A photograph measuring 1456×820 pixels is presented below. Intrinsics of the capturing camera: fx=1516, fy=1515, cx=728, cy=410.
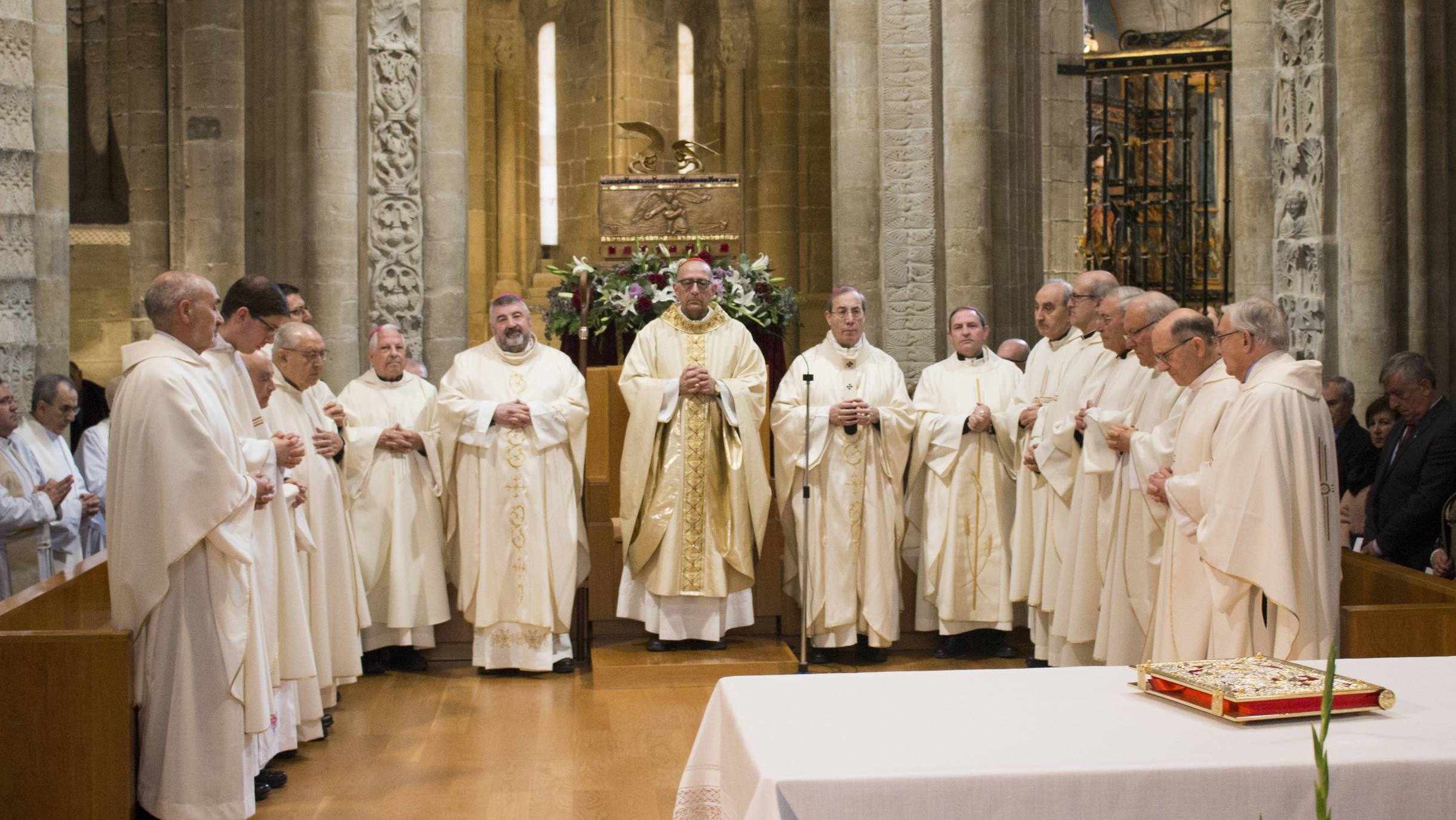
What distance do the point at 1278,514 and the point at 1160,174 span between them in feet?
56.4

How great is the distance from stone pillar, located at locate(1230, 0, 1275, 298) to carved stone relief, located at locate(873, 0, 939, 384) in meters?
2.17

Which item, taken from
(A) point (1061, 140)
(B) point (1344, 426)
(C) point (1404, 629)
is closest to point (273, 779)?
(C) point (1404, 629)

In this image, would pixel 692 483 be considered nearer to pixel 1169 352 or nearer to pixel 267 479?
pixel 267 479

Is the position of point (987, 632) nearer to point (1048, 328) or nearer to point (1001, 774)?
point (1048, 328)

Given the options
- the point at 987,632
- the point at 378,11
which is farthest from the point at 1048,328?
the point at 378,11

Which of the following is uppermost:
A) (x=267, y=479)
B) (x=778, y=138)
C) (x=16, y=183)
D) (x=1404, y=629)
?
(x=778, y=138)

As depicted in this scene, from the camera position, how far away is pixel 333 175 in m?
9.74

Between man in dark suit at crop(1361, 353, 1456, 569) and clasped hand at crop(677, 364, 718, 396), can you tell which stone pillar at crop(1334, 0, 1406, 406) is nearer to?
man in dark suit at crop(1361, 353, 1456, 569)

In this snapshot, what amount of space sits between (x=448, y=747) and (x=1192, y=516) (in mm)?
3211

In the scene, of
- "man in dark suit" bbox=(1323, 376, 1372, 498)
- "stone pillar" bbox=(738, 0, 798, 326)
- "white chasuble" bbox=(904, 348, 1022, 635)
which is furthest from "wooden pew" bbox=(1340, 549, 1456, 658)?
"stone pillar" bbox=(738, 0, 798, 326)

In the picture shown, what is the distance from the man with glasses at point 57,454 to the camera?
25.6ft

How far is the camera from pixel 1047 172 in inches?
674

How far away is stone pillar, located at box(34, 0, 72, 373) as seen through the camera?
26.6 ft

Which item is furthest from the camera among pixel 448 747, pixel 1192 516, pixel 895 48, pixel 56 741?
→ pixel 895 48
